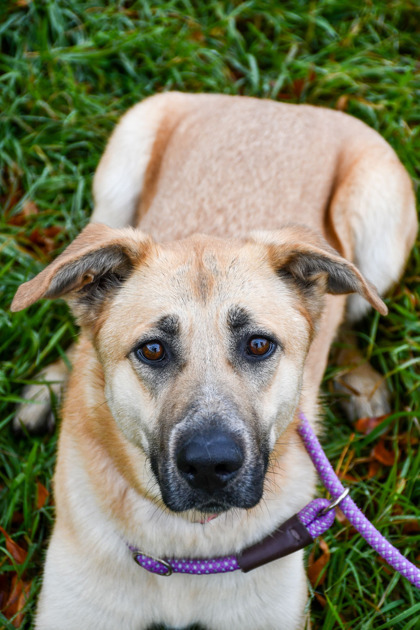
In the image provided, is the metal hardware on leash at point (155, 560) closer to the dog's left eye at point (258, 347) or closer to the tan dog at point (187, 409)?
the tan dog at point (187, 409)

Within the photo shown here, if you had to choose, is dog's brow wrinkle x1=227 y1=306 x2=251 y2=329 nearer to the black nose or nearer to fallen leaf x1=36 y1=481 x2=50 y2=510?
the black nose

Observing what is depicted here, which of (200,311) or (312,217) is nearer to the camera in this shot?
(200,311)

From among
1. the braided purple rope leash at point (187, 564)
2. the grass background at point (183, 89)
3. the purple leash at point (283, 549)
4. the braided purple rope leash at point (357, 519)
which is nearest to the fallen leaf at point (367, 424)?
the grass background at point (183, 89)

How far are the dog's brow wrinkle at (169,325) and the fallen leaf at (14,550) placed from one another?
1.72 metres

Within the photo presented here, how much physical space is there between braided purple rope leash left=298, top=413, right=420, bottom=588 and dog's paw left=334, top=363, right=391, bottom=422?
1269mm

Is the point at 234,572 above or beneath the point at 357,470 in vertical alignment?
above

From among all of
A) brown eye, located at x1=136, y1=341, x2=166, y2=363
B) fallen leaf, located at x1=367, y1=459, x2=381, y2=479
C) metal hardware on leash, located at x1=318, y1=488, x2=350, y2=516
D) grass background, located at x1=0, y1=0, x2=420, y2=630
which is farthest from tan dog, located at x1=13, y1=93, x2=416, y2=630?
fallen leaf, located at x1=367, y1=459, x2=381, y2=479

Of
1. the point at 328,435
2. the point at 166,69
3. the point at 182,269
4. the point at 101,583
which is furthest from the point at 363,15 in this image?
the point at 101,583

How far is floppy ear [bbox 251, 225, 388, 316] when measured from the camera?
9.37ft

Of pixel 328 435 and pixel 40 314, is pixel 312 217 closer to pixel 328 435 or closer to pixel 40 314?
pixel 328 435

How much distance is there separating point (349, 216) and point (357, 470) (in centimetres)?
156

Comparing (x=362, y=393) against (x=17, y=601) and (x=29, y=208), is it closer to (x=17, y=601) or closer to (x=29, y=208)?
(x=17, y=601)

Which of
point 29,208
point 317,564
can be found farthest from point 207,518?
point 29,208

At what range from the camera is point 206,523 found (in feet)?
9.66
